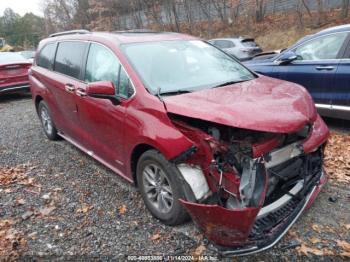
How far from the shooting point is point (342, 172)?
4.24m

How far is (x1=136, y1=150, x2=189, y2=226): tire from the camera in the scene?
305 centimetres

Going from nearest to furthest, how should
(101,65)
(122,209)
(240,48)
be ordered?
1. (122,209)
2. (101,65)
3. (240,48)

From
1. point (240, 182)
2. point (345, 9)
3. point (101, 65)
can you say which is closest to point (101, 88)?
point (101, 65)

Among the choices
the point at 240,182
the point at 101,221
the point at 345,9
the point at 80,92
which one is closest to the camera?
the point at 240,182

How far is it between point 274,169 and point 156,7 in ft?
86.3

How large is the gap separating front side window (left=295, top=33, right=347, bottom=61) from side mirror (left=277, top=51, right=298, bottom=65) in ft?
0.33

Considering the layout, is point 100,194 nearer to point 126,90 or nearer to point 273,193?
point 126,90

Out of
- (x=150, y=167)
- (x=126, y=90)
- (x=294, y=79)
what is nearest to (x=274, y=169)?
(x=150, y=167)

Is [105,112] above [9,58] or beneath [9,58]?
beneath

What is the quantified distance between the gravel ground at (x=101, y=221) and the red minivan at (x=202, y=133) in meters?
0.22

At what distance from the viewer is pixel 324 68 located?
544 cm

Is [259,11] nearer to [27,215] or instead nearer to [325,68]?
[325,68]

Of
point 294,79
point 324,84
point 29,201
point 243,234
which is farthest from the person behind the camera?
point 294,79

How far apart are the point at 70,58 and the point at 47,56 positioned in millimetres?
1107
